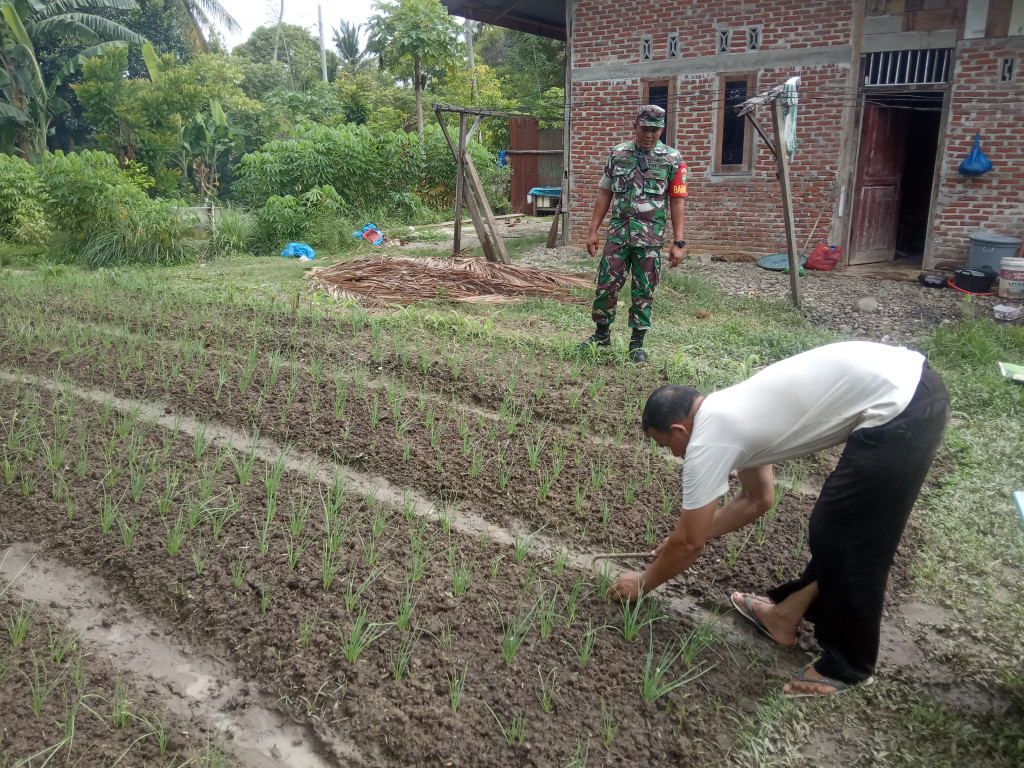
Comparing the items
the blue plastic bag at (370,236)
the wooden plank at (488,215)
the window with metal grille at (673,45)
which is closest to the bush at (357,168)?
the blue plastic bag at (370,236)

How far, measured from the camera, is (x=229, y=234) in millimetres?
11664

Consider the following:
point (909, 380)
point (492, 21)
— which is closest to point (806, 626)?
point (909, 380)

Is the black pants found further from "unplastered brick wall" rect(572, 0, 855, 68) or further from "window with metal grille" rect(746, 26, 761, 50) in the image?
"window with metal grille" rect(746, 26, 761, 50)

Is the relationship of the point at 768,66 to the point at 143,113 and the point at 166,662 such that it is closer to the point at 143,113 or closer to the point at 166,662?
the point at 166,662

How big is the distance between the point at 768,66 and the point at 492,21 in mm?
4883

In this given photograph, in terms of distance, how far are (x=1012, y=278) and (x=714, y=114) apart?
4249 millimetres

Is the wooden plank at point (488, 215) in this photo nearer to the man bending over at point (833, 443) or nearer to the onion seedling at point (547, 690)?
the man bending over at point (833, 443)

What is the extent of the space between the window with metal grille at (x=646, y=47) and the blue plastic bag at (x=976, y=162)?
4.19m

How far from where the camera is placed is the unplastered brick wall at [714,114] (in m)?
9.76

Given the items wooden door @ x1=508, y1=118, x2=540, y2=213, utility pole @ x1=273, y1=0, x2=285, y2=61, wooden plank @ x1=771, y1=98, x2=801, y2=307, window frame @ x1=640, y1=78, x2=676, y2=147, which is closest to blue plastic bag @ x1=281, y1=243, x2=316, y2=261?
window frame @ x1=640, y1=78, x2=676, y2=147

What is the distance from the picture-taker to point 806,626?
280 centimetres

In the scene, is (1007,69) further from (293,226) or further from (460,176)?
(293,226)

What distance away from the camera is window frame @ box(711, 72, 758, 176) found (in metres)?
10.2

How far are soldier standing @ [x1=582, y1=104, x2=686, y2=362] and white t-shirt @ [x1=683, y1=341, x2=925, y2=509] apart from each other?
10.4 ft
